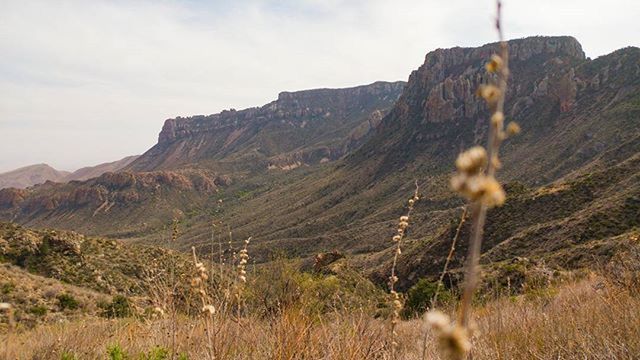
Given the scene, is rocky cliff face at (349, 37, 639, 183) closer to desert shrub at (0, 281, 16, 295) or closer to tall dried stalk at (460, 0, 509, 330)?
desert shrub at (0, 281, 16, 295)

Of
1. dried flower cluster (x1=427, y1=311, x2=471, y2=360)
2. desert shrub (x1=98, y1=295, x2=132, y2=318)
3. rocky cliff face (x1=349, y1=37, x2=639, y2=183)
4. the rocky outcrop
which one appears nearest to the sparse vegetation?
dried flower cluster (x1=427, y1=311, x2=471, y2=360)

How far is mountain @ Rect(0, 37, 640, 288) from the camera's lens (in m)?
32.3

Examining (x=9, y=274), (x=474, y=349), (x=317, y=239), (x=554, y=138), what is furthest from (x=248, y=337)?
(x=554, y=138)

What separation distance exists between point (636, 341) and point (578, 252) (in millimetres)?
21936

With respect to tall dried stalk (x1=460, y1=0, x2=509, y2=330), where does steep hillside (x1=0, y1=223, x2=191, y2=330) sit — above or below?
below

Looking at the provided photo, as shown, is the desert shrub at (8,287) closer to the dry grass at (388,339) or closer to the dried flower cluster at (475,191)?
the dry grass at (388,339)

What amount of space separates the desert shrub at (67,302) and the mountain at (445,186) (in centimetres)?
619

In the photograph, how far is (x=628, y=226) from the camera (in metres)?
25.3

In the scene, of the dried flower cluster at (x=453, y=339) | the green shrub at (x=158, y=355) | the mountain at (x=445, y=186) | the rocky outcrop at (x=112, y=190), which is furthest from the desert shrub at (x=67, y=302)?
the rocky outcrop at (x=112, y=190)

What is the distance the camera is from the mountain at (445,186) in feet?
106

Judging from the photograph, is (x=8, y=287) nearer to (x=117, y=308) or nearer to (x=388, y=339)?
(x=117, y=308)

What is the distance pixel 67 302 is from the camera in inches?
711

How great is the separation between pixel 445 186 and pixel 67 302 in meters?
64.5

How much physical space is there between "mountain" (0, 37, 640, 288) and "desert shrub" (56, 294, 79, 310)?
244 inches
